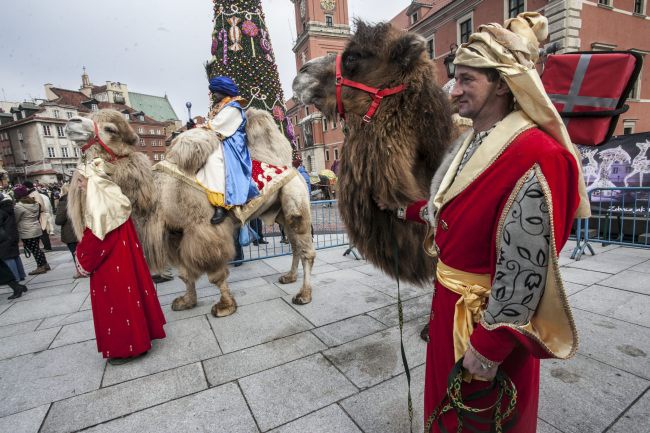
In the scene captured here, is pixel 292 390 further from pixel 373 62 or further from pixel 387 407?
pixel 373 62

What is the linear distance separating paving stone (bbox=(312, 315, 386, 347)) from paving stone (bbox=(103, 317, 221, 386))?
1.10m

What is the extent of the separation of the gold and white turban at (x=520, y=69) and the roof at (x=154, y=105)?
89487 millimetres

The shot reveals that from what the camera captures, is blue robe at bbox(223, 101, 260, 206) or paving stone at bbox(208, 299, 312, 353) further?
blue robe at bbox(223, 101, 260, 206)

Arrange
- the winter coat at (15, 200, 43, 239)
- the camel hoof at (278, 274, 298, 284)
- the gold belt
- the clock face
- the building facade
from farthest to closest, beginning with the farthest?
the clock face → the building facade → the winter coat at (15, 200, 43, 239) → the camel hoof at (278, 274, 298, 284) → the gold belt

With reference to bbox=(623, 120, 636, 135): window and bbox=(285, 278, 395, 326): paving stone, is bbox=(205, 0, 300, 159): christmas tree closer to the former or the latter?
bbox=(285, 278, 395, 326): paving stone

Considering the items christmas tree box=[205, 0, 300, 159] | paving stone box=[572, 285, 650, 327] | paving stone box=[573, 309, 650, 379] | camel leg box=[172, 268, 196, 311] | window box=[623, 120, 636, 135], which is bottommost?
paving stone box=[572, 285, 650, 327]

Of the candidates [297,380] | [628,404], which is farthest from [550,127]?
[297,380]

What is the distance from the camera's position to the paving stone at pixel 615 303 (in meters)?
3.40

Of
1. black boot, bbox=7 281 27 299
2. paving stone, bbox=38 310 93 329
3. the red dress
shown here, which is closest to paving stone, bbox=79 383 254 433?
the red dress

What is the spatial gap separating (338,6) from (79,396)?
4840 centimetres

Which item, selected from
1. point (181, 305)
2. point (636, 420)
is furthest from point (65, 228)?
point (636, 420)

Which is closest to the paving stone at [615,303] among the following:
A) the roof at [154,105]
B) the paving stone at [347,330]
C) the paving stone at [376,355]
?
the paving stone at [376,355]

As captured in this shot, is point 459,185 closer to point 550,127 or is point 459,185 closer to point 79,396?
point 550,127

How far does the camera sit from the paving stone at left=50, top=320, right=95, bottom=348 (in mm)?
3623
